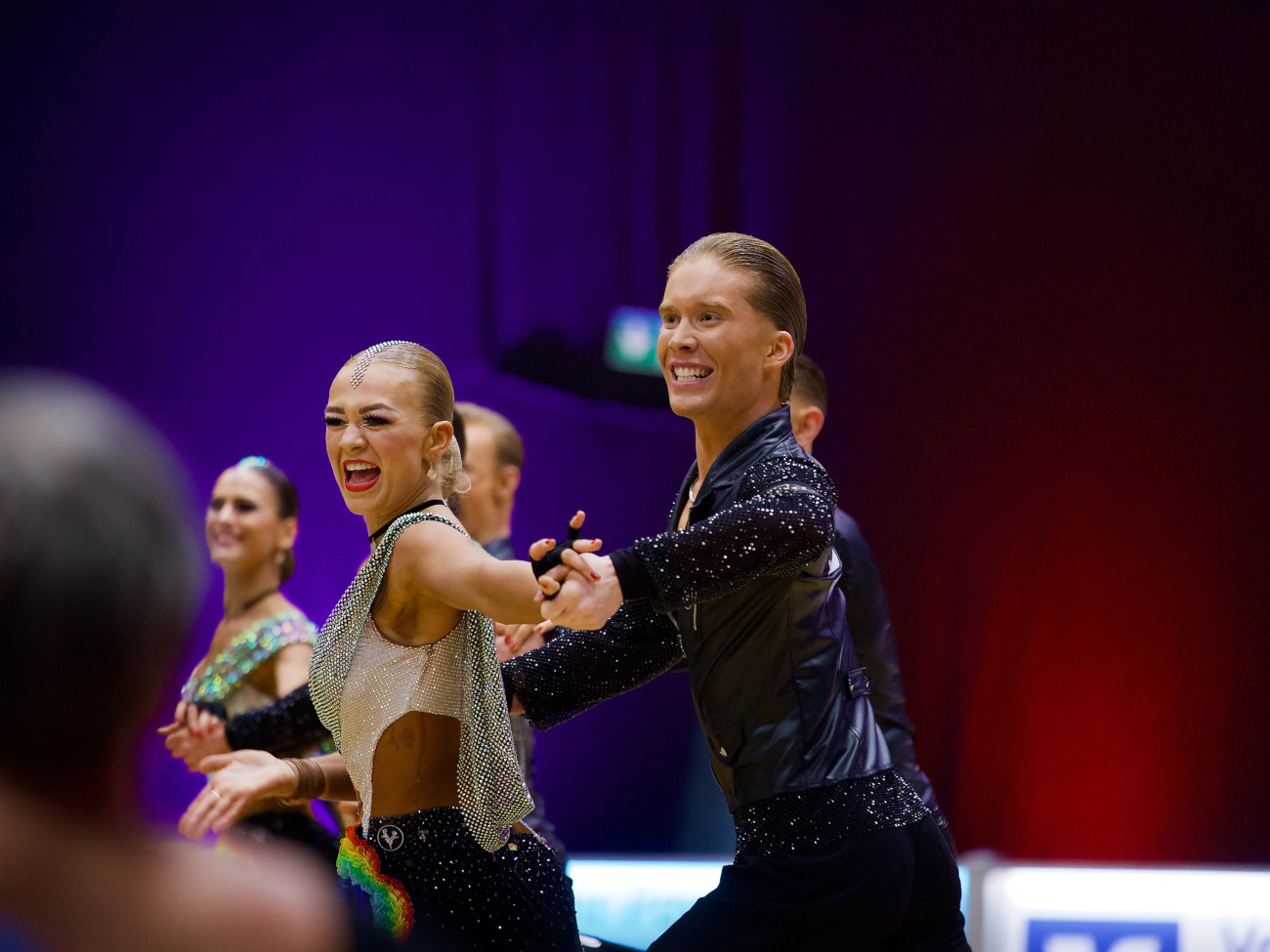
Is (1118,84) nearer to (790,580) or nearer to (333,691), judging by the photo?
(790,580)

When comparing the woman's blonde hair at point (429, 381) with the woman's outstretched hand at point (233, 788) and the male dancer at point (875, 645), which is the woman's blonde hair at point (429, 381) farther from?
the male dancer at point (875, 645)

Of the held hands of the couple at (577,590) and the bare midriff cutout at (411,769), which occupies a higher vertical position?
the held hands of the couple at (577,590)

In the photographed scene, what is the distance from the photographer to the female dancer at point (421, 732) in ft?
7.36

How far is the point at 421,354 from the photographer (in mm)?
2604

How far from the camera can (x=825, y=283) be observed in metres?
5.54

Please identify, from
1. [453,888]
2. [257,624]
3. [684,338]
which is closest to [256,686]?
[257,624]

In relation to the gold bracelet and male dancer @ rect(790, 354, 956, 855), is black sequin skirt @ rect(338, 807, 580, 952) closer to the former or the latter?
the gold bracelet

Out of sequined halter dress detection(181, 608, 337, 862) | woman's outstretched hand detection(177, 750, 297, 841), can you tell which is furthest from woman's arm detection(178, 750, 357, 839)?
sequined halter dress detection(181, 608, 337, 862)

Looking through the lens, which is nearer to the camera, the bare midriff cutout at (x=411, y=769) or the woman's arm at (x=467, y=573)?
the woman's arm at (x=467, y=573)

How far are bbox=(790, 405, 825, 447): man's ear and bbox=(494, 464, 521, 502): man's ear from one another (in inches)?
40.8

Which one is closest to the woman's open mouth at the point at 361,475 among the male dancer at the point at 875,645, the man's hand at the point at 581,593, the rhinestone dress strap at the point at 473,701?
the rhinestone dress strap at the point at 473,701

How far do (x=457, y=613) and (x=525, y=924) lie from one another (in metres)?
0.56

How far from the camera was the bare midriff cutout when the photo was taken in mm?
2326

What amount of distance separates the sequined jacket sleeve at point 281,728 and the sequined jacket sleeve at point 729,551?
3.63 ft
